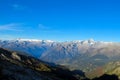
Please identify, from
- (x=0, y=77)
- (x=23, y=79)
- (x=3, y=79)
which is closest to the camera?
(x=0, y=77)

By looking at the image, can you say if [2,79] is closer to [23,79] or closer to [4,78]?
[4,78]

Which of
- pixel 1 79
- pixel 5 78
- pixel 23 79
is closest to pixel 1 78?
pixel 1 79

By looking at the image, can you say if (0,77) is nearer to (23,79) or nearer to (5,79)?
(5,79)

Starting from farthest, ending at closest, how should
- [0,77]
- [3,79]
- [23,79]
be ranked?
1. [23,79]
2. [3,79]
3. [0,77]

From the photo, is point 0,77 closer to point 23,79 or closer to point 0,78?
point 0,78

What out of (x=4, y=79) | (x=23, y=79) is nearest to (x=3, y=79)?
(x=4, y=79)

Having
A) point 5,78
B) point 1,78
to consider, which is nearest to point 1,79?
point 1,78

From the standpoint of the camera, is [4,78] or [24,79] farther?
[24,79]

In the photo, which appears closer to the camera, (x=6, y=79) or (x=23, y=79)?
(x=6, y=79)
